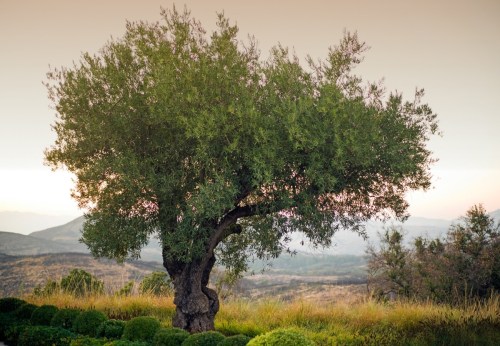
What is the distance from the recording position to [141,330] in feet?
A: 52.4

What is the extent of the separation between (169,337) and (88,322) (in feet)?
18.0

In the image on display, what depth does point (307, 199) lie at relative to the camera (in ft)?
52.7

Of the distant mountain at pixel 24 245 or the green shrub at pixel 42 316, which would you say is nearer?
the green shrub at pixel 42 316

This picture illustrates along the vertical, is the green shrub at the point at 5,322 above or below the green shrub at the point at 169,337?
below

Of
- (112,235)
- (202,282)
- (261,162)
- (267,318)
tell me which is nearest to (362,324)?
(267,318)

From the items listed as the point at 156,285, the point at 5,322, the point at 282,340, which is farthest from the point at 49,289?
the point at 282,340

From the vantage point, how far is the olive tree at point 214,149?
15398mm

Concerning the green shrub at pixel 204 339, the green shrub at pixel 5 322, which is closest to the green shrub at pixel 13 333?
→ the green shrub at pixel 5 322

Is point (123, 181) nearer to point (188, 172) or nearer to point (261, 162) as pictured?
point (188, 172)

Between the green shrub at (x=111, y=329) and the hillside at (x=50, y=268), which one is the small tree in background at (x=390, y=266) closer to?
the green shrub at (x=111, y=329)

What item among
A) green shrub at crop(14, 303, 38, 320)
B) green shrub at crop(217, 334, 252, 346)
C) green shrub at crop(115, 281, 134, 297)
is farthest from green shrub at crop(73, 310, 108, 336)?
green shrub at crop(115, 281, 134, 297)

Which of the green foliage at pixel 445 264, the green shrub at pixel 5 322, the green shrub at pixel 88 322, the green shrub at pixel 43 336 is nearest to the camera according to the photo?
the green shrub at pixel 43 336

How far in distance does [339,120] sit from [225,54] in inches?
199

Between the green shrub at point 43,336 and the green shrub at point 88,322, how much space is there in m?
1.45
